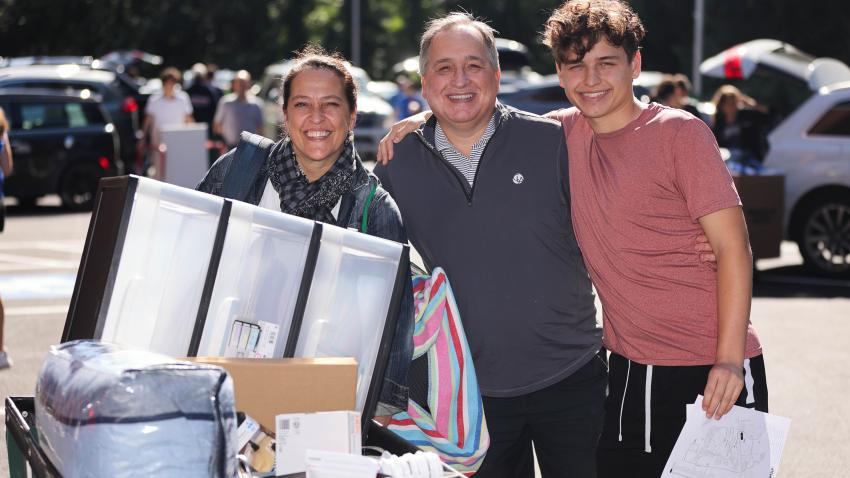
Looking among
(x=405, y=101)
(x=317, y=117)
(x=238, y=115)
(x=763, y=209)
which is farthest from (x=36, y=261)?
(x=405, y=101)

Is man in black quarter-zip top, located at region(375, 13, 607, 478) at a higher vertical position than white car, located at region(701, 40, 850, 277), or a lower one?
lower

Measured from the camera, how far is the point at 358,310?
323cm

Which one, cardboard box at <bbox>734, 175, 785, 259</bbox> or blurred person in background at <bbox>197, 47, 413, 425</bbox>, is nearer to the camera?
blurred person in background at <bbox>197, 47, 413, 425</bbox>

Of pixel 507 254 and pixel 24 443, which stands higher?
pixel 507 254

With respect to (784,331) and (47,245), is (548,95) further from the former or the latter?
(784,331)

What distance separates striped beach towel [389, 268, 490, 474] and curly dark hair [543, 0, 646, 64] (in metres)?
0.79

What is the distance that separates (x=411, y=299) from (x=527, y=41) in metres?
51.5

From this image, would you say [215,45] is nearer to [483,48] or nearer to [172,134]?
[172,134]

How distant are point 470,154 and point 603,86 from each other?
0.50 metres

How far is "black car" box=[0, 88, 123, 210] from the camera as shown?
58.7 ft

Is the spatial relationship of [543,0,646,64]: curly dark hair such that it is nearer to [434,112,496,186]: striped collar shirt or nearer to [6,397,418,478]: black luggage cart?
[434,112,496,186]: striped collar shirt

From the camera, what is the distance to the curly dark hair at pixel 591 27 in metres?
3.63

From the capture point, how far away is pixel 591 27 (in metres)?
3.63

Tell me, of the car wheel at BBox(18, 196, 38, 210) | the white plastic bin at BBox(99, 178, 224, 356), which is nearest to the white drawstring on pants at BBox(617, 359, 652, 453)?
the white plastic bin at BBox(99, 178, 224, 356)
